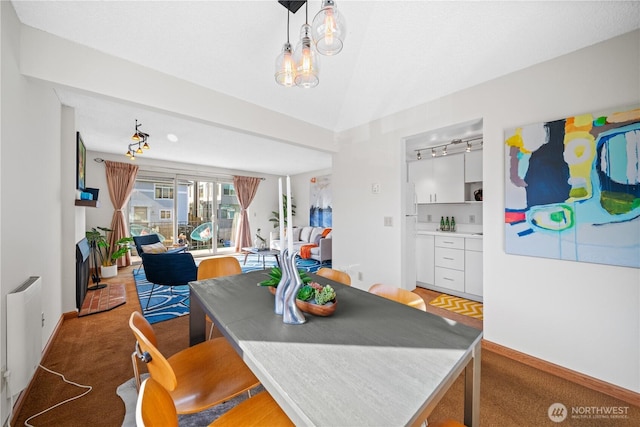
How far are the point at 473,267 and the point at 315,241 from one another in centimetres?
367

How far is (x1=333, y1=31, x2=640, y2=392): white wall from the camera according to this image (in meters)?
1.63

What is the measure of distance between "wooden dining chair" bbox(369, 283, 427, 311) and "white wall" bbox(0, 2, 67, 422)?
2134mm

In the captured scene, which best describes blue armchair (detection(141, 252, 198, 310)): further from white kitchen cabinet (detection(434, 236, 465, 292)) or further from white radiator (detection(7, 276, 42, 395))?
white kitchen cabinet (detection(434, 236, 465, 292))

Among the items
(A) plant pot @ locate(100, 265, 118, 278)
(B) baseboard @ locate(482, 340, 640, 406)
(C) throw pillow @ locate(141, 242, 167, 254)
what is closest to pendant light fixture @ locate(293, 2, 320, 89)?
(B) baseboard @ locate(482, 340, 640, 406)

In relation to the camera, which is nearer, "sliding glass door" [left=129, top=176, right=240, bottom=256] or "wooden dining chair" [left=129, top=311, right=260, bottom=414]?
"wooden dining chair" [left=129, top=311, right=260, bottom=414]

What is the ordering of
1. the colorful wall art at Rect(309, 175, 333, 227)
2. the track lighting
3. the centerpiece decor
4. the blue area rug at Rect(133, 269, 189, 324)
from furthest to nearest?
the colorful wall art at Rect(309, 175, 333, 227) < the track lighting < the blue area rug at Rect(133, 269, 189, 324) < the centerpiece decor

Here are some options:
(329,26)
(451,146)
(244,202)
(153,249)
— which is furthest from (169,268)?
(451,146)

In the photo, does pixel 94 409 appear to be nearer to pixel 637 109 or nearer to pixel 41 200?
pixel 41 200

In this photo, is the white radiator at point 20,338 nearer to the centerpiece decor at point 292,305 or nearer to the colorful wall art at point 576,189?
the centerpiece decor at point 292,305

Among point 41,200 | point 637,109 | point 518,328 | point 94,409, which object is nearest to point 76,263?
point 41,200

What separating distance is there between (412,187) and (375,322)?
2917 mm

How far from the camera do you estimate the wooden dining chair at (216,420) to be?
2.04ft
